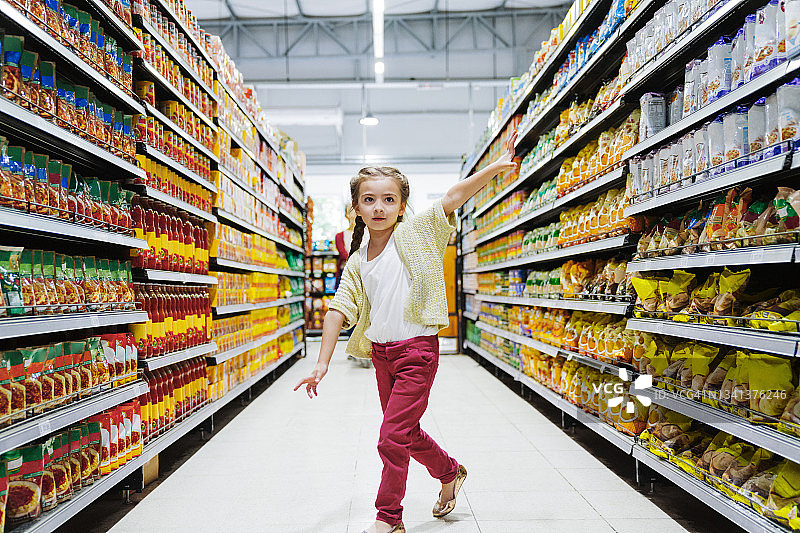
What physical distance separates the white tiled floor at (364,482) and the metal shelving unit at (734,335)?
0.73 meters

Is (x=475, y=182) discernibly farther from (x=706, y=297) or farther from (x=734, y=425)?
(x=734, y=425)

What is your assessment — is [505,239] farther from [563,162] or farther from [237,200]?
[237,200]

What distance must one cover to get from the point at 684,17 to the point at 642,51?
1.29ft

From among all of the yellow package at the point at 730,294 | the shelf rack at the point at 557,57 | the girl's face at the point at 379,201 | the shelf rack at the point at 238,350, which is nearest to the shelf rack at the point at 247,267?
the shelf rack at the point at 238,350

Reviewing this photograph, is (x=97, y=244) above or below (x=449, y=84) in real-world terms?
below

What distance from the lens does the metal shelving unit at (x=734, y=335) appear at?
69.5 inches

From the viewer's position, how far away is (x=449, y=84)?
1241cm

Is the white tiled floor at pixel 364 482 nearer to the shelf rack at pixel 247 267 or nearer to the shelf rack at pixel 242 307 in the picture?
the shelf rack at pixel 242 307

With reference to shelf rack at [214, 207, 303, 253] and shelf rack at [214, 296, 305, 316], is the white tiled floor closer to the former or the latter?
shelf rack at [214, 296, 305, 316]

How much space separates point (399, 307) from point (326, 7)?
10.6m

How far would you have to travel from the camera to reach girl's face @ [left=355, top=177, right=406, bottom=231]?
243 cm

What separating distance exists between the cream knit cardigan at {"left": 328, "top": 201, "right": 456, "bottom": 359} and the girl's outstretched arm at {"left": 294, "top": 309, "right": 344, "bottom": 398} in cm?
4

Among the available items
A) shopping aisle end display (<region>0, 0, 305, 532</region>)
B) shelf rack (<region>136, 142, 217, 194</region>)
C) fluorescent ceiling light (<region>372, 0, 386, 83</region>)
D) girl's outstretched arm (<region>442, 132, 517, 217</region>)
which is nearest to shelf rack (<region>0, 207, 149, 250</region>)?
shopping aisle end display (<region>0, 0, 305, 532</region>)

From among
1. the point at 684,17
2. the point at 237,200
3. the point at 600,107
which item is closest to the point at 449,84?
the point at 237,200
